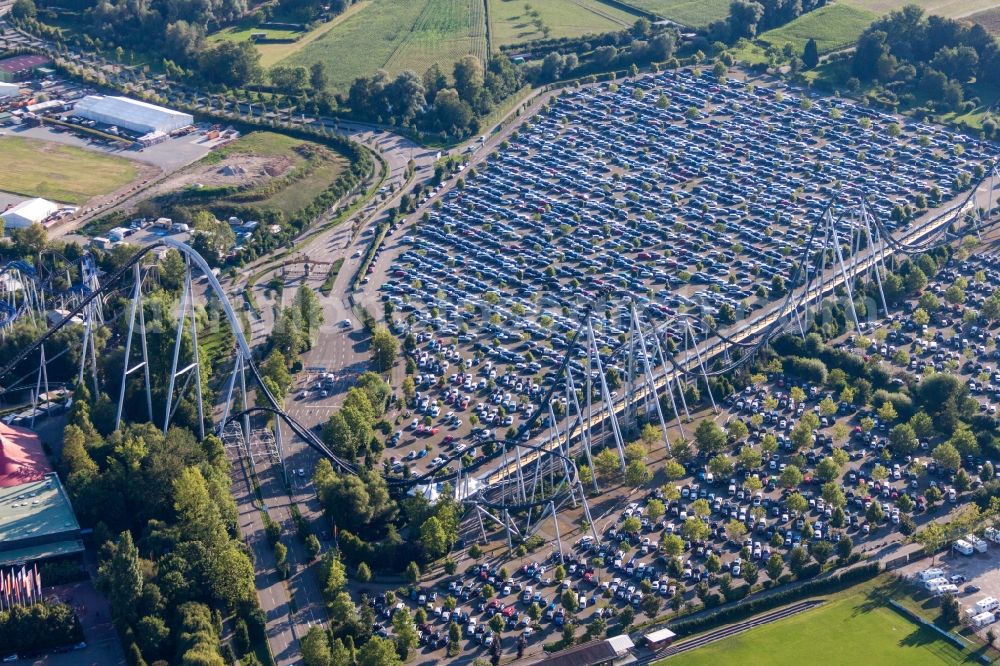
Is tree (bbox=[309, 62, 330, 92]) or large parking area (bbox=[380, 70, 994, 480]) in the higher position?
tree (bbox=[309, 62, 330, 92])

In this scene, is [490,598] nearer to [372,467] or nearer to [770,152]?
[372,467]

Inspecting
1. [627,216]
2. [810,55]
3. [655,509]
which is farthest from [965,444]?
[810,55]

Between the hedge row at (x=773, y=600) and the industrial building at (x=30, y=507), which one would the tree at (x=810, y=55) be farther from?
the industrial building at (x=30, y=507)

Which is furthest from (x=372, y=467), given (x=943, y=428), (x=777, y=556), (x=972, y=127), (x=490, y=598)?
(x=972, y=127)

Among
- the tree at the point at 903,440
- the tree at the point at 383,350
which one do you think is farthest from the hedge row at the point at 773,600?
the tree at the point at 383,350

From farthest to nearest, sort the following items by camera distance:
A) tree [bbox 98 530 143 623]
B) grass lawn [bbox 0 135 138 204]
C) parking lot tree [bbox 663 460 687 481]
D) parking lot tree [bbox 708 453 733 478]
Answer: grass lawn [bbox 0 135 138 204], parking lot tree [bbox 708 453 733 478], parking lot tree [bbox 663 460 687 481], tree [bbox 98 530 143 623]

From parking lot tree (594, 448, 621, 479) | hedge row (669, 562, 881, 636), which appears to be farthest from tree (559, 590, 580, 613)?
parking lot tree (594, 448, 621, 479)

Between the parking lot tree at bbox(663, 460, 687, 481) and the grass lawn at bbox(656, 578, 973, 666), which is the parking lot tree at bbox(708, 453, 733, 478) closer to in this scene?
the parking lot tree at bbox(663, 460, 687, 481)
